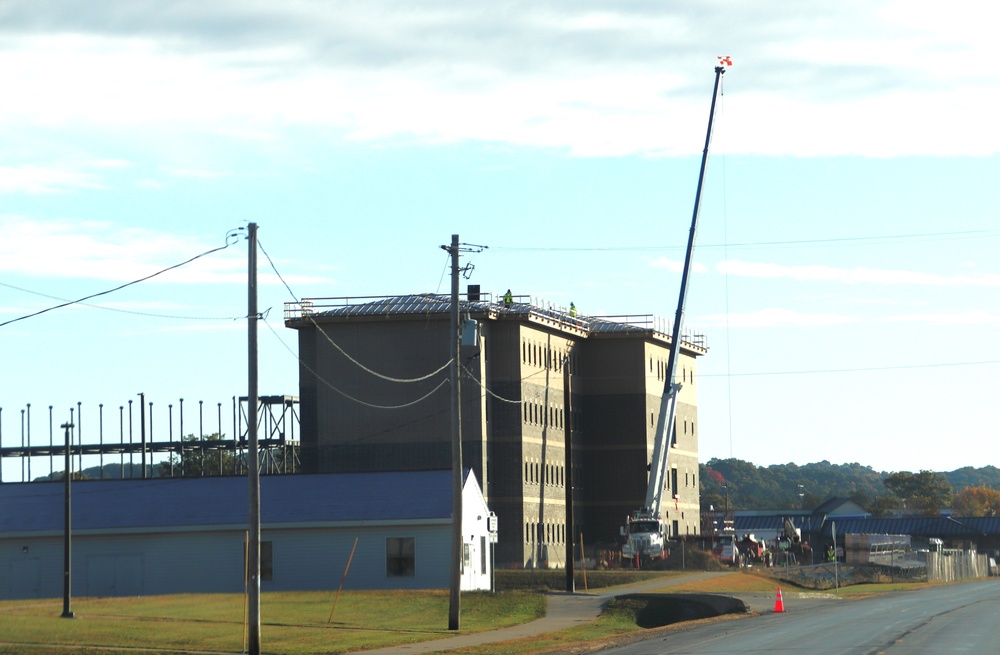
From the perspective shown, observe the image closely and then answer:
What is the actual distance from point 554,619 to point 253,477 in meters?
15.2

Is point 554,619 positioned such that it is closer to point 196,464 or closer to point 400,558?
point 400,558

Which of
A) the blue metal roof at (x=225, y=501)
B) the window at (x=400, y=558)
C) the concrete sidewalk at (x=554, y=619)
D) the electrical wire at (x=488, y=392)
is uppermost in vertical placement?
the electrical wire at (x=488, y=392)

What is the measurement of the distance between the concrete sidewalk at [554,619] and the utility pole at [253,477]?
8.71 ft

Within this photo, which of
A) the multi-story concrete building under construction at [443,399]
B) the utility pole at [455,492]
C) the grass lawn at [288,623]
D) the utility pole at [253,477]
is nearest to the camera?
the utility pole at [253,477]

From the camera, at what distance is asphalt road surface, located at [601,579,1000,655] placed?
27906mm

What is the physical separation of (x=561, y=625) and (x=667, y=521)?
68298 mm

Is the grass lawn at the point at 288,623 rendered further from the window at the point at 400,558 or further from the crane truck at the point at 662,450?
the crane truck at the point at 662,450

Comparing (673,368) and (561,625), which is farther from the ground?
(673,368)

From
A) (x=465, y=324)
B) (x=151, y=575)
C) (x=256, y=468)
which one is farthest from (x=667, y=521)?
(x=256, y=468)

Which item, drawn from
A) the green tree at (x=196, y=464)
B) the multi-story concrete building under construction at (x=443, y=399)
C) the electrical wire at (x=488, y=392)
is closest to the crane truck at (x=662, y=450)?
the multi-story concrete building under construction at (x=443, y=399)

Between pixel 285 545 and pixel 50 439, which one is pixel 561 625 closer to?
pixel 285 545

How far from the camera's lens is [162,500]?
62.7m

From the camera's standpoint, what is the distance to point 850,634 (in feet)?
106

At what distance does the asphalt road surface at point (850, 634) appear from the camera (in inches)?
1099
